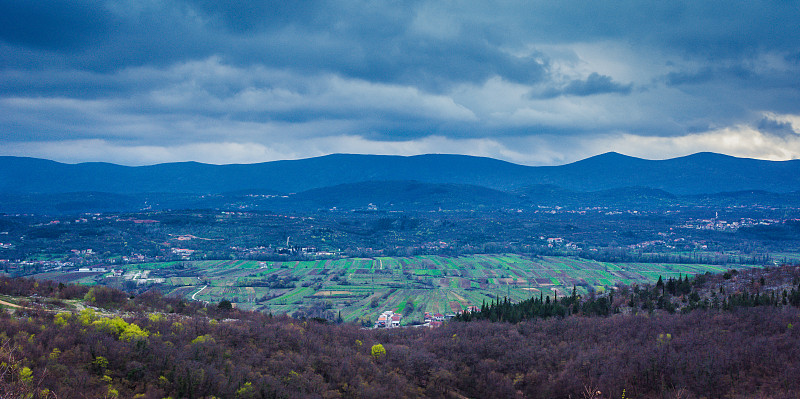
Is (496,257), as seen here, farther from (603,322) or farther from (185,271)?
(603,322)

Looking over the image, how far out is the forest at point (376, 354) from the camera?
21.0 meters

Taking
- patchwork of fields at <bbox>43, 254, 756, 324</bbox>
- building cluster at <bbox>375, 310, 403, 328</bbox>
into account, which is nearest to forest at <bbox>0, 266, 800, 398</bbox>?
building cluster at <bbox>375, 310, 403, 328</bbox>

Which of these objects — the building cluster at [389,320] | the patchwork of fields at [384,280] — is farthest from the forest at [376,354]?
the patchwork of fields at [384,280]

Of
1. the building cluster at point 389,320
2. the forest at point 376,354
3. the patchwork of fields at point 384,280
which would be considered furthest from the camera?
the patchwork of fields at point 384,280

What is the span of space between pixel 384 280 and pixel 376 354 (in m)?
71.0

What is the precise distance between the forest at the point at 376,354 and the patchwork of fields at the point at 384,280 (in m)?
34.3

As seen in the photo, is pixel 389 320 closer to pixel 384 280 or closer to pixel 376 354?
pixel 376 354

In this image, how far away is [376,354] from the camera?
33.2 m

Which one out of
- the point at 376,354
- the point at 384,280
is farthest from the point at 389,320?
the point at 384,280

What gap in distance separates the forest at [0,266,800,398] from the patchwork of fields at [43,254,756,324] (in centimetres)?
3426

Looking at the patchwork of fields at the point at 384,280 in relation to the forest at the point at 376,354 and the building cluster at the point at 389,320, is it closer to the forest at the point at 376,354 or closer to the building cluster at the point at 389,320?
the building cluster at the point at 389,320

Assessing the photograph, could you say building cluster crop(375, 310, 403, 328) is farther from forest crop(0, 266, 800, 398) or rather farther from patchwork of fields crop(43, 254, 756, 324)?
forest crop(0, 266, 800, 398)

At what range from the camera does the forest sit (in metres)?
21.0

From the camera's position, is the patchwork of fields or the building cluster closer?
the building cluster
